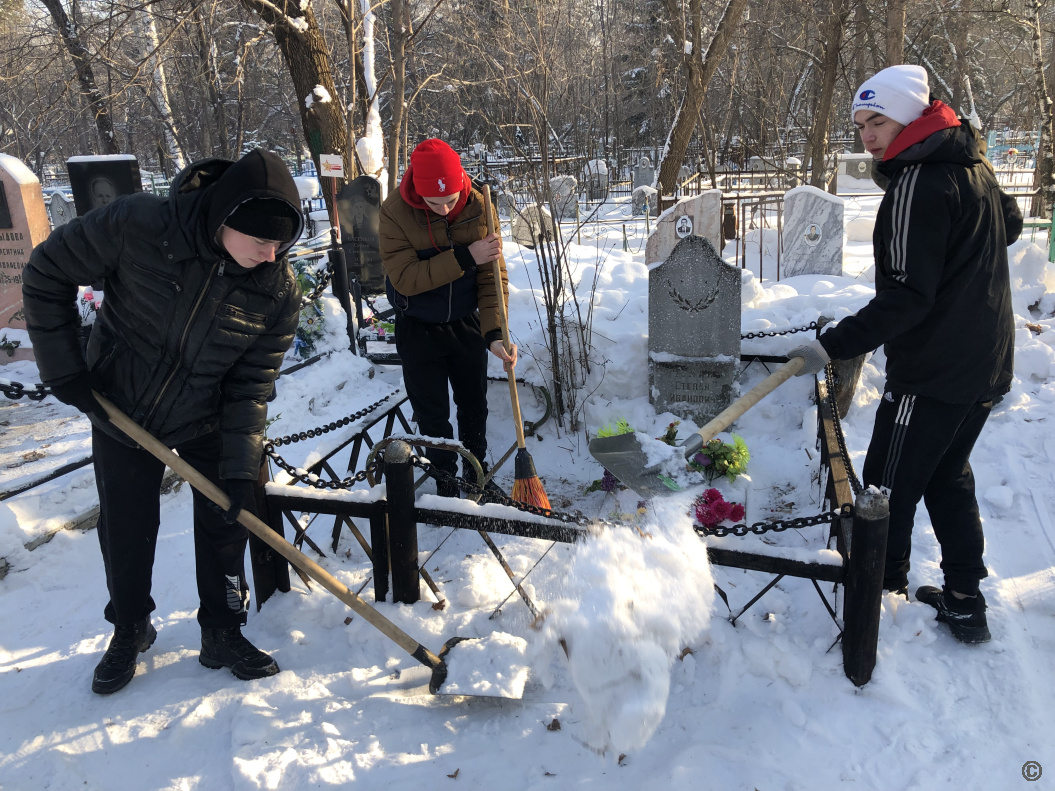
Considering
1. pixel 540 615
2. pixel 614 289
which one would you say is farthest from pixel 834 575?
pixel 614 289

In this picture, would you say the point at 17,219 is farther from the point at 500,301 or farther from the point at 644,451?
the point at 644,451

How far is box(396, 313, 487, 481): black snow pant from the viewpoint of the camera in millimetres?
3615

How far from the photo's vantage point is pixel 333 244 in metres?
7.33

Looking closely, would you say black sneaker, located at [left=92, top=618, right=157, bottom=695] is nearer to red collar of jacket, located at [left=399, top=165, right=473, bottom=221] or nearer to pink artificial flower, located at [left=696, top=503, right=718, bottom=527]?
red collar of jacket, located at [left=399, top=165, right=473, bottom=221]

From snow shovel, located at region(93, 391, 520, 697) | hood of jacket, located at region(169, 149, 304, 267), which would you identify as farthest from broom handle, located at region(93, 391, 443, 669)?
hood of jacket, located at region(169, 149, 304, 267)

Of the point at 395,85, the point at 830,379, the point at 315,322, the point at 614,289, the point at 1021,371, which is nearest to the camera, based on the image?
the point at 830,379

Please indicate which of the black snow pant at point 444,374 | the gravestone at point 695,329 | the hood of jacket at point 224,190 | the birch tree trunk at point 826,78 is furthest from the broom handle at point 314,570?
the birch tree trunk at point 826,78

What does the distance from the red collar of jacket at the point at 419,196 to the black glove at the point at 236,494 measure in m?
1.62

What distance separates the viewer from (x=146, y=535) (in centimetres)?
254

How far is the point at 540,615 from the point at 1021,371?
14.2 feet

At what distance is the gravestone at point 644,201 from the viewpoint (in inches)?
633

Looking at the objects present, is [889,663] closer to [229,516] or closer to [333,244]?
[229,516]

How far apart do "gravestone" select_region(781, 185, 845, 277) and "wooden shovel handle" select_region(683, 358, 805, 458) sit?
570 centimetres

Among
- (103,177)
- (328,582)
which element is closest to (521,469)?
(328,582)
